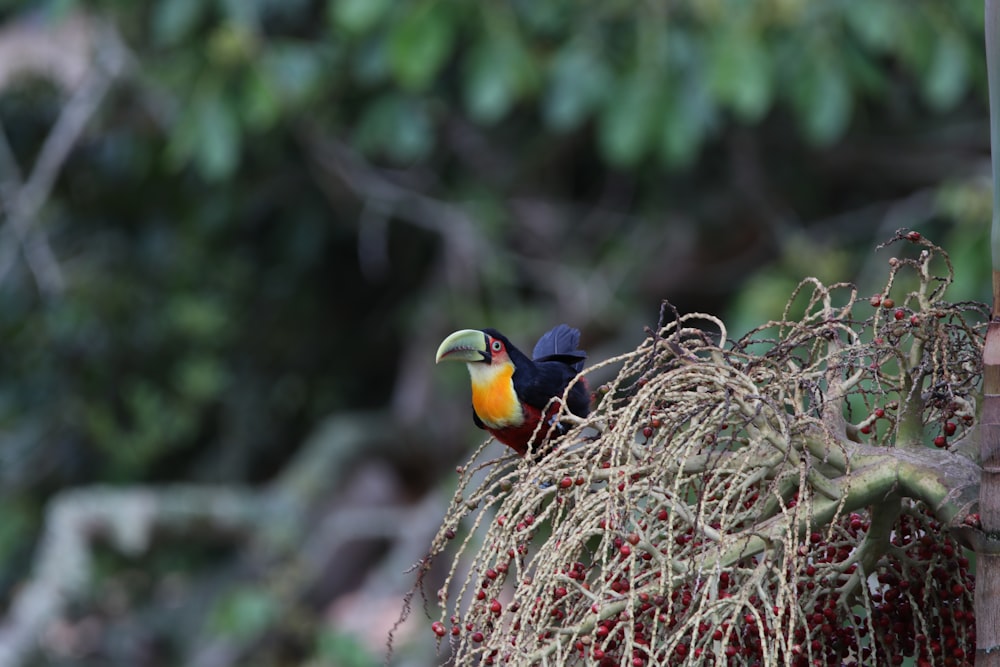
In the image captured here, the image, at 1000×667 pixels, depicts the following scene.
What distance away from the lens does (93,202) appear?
6.55 metres

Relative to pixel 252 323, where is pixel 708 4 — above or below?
below

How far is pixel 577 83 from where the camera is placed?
4.57 m

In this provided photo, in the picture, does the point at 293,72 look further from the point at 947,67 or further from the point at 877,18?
the point at 947,67

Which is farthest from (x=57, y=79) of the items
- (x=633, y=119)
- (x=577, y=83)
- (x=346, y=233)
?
(x=633, y=119)

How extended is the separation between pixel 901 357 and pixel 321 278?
17.7 feet

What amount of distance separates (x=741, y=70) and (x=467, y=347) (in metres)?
2.32

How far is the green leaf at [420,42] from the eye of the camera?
436cm

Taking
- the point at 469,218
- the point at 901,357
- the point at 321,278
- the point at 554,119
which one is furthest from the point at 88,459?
the point at 901,357

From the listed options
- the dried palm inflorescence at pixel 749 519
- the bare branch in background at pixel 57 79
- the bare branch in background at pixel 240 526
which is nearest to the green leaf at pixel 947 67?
the bare branch in background at pixel 240 526

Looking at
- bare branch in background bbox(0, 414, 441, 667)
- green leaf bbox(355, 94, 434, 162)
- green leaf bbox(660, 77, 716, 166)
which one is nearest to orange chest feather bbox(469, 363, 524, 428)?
green leaf bbox(660, 77, 716, 166)

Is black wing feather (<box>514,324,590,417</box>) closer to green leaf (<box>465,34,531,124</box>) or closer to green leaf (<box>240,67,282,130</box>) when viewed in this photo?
green leaf (<box>465,34,531,124</box>)

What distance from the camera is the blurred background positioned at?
4.50 metres

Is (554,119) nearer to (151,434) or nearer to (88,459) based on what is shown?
(151,434)

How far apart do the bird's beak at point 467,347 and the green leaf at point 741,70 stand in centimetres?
219
